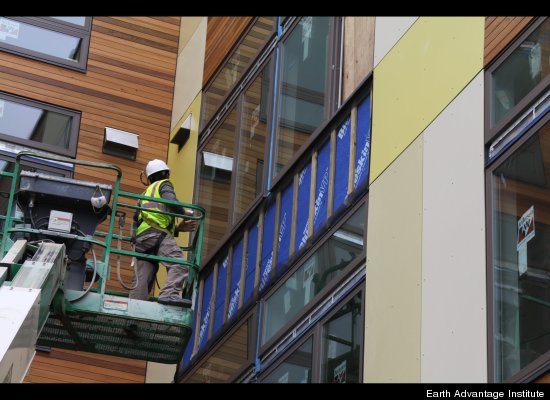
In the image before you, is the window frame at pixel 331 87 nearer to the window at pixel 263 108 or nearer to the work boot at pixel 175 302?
the window at pixel 263 108

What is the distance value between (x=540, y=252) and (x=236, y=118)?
26.9 ft

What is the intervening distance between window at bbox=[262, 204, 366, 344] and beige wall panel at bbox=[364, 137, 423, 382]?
0.38 m

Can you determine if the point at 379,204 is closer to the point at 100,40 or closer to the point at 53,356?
the point at 53,356

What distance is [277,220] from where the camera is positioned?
14633 mm

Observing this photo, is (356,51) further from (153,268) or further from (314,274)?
(153,268)

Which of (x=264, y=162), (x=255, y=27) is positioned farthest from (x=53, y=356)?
(x=255, y=27)

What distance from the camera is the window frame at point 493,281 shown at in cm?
902

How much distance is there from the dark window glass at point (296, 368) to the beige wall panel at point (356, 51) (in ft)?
10.0

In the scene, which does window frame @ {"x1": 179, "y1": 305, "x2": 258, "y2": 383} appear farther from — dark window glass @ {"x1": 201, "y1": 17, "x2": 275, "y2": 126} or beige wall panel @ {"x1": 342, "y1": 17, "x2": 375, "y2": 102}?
dark window glass @ {"x1": 201, "y1": 17, "x2": 275, "y2": 126}

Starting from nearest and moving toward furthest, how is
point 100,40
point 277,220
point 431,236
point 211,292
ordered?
point 431,236 < point 277,220 < point 211,292 < point 100,40

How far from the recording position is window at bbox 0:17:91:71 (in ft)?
59.2

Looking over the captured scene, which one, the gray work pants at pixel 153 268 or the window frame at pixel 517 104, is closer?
the window frame at pixel 517 104

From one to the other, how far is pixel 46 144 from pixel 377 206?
733 cm

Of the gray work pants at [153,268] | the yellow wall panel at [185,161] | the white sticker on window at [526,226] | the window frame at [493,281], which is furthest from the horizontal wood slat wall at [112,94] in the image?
the white sticker on window at [526,226]
